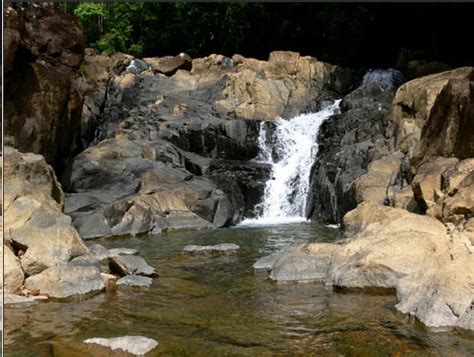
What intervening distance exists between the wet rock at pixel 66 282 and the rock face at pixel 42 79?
9.57 meters

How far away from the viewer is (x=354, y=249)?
10.2 meters

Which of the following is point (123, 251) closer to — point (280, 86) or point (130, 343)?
point (130, 343)

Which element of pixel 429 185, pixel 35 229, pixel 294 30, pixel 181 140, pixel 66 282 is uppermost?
pixel 294 30

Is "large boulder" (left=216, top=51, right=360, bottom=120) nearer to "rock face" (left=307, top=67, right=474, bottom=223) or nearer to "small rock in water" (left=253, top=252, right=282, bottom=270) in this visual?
"rock face" (left=307, top=67, right=474, bottom=223)

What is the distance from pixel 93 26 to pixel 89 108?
20.5 m

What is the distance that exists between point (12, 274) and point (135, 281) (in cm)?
228

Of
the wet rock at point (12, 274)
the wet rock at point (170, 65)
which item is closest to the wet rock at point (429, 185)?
the wet rock at point (12, 274)

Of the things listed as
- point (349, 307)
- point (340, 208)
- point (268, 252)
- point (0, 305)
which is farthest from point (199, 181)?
point (0, 305)

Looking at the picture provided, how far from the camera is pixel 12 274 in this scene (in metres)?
9.38

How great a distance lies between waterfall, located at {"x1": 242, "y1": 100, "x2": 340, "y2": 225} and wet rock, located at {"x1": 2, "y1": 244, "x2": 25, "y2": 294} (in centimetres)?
1296

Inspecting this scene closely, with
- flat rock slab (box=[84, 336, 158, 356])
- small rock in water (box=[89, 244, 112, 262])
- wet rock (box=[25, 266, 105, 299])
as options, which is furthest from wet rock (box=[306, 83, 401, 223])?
flat rock slab (box=[84, 336, 158, 356])

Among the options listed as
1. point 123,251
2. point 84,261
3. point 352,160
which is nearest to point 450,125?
point 352,160

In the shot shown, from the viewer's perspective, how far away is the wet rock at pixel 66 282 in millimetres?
9531

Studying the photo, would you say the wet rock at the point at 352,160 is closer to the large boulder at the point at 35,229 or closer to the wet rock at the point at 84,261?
the wet rock at the point at 84,261
